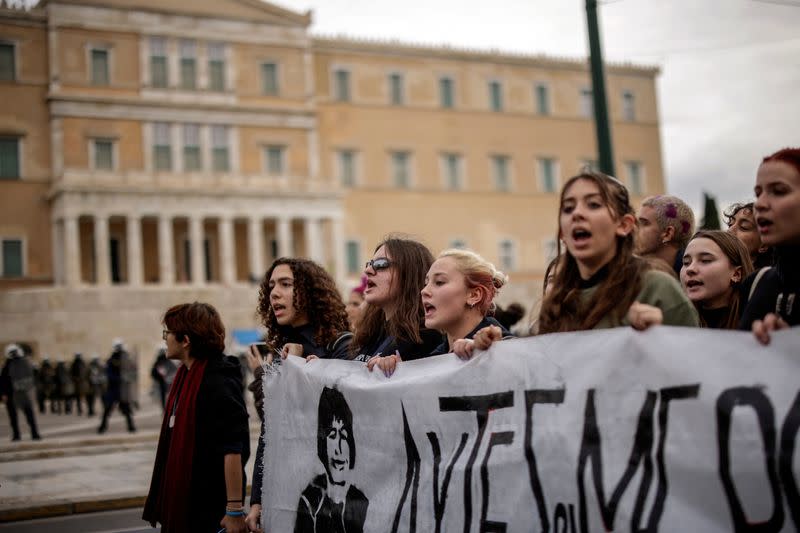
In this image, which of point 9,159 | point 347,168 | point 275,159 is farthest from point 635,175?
point 9,159

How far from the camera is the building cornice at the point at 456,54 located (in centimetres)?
5200

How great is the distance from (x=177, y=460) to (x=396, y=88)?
49.7 meters

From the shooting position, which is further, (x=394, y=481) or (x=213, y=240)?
(x=213, y=240)

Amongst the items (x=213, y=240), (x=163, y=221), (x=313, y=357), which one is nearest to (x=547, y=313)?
(x=313, y=357)

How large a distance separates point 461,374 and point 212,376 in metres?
1.53

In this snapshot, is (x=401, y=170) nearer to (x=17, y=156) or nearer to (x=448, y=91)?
(x=448, y=91)

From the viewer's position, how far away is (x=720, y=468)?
10.2ft

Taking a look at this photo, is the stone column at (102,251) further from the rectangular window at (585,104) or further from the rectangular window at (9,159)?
the rectangular window at (585,104)

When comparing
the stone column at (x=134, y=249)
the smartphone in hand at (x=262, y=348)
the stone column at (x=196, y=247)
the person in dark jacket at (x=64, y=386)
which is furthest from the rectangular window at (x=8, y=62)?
the smartphone in hand at (x=262, y=348)

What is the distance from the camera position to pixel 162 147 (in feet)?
157

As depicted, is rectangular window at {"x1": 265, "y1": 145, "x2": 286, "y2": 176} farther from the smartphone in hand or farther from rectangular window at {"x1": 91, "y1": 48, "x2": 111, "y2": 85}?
the smartphone in hand

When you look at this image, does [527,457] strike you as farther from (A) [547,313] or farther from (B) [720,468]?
(B) [720,468]

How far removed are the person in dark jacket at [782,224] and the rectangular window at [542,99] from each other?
55.1 m

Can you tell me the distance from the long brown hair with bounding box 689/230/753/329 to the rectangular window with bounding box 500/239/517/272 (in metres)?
50.3
